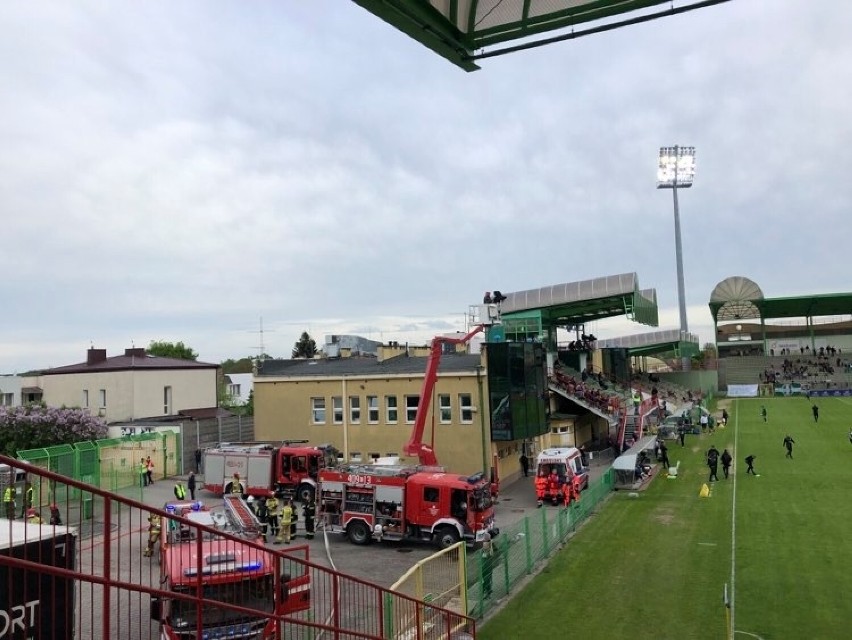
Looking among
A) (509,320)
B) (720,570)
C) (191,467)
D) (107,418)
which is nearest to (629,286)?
(509,320)

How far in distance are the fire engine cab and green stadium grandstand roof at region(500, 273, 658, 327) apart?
61.7 feet

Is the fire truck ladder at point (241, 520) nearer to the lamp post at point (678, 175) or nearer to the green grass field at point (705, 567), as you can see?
the green grass field at point (705, 567)

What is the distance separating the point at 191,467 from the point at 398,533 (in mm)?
19309

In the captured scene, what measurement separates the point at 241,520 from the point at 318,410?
17.8m

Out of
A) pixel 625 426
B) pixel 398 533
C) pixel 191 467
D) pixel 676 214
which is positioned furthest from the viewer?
pixel 676 214

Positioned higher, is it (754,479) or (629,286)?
(629,286)

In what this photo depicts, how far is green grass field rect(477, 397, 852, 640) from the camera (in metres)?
13.3

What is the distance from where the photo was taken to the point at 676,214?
9444cm

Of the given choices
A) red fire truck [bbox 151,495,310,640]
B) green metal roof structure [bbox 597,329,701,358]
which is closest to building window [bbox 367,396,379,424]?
red fire truck [bbox 151,495,310,640]

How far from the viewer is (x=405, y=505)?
66.9ft

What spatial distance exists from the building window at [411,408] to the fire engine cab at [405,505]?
34.1ft

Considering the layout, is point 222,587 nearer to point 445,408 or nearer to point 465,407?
point 465,407

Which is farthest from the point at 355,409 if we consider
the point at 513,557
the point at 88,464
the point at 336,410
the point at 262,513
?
the point at 513,557

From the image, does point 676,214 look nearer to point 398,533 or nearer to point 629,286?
point 629,286
